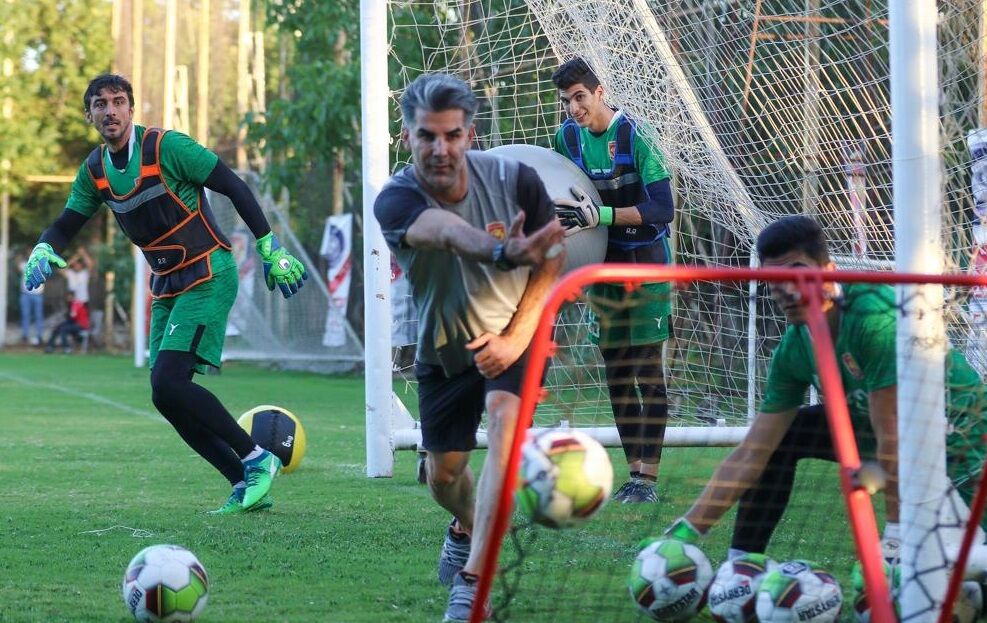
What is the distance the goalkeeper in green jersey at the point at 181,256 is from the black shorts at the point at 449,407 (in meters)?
2.21

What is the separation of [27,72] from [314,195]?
45.0ft

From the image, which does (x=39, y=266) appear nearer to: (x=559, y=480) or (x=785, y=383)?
(x=785, y=383)

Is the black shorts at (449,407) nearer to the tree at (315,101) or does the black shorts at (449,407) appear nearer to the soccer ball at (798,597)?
the soccer ball at (798,597)

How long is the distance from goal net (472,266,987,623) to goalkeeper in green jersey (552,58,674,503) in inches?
54.8

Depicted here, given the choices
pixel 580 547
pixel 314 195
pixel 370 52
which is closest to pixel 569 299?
pixel 580 547

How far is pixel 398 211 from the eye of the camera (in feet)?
14.5

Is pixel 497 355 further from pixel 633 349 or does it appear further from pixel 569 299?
pixel 633 349

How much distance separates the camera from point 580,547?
553 cm

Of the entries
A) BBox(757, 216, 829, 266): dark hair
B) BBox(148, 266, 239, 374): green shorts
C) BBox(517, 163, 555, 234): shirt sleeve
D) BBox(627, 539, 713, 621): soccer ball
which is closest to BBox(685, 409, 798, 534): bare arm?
BBox(627, 539, 713, 621): soccer ball

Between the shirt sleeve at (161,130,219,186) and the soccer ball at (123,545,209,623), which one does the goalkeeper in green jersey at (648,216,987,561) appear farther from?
the shirt sleeve at (161,130,219,186)

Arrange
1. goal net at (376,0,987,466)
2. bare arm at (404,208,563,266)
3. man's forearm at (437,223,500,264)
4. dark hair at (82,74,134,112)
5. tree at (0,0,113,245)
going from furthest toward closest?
tree at (0,0,113,245) → goal net at (376,0,987,466) → dark hair at (82,74,134,112) → man's forearm at (437,223,500,264) → bare arm at (404,208,563,266)

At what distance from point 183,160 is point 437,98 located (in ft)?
9.49

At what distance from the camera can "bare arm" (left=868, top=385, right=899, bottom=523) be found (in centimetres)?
411

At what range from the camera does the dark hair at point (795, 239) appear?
14.4ft
